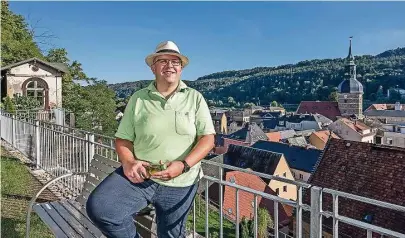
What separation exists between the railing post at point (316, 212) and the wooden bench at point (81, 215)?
4.65 ft

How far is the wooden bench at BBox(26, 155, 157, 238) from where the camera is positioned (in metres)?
3.15

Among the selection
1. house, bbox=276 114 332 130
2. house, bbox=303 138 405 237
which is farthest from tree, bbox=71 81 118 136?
house, bbox=276 114 332 130

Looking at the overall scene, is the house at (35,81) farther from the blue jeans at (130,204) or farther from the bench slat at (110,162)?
the blue jeans at (130,204)

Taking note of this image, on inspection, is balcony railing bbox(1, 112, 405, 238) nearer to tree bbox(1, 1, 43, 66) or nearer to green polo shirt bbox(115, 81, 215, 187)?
green polo shirt bbox(115, 81, 215, 187)

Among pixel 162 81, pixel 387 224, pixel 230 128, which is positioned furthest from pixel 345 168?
pixel 230 128

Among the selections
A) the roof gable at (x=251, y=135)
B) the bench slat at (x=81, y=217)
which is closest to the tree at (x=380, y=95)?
the roof gable at (x=251, y=135)

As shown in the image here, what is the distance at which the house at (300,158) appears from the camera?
41312 mm

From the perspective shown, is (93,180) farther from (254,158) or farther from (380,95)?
(380,95)

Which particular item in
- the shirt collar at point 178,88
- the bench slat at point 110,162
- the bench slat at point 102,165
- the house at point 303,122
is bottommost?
the house at point 303,122

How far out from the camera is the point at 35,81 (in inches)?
824

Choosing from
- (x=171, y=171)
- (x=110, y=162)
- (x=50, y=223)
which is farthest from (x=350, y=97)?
(x=171, y=171)

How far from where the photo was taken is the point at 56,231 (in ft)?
10.3

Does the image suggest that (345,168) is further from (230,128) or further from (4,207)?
(230,128)

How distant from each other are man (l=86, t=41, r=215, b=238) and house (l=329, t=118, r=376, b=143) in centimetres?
5915
